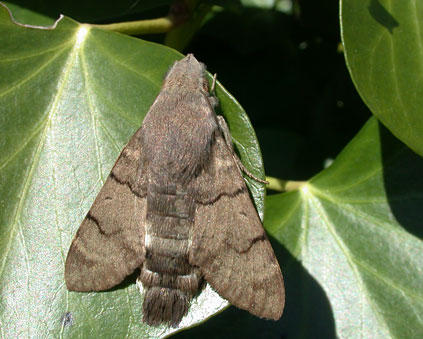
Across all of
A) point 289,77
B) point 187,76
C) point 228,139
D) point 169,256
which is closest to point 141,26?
point 187,76

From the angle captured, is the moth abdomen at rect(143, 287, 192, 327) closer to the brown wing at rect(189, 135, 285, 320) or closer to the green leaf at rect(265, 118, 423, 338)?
the brown wing at rect(189, 135, 285, 320)

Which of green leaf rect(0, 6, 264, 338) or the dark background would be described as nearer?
green leaf rect(0, 6, 264, 338)

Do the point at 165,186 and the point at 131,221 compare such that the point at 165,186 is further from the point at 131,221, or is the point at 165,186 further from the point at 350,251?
the point at 350,251

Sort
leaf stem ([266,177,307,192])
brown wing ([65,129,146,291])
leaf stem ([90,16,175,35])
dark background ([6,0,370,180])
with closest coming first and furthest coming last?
brown wing ([65,129,146,291]) → leaf stem ([90,16,175,35]) → leaf stem ([266,177,307,192]) → dark background ([6,0,370,180])

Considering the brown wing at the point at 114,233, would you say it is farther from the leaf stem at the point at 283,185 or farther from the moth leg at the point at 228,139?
the leaf stem at the point at 283,185

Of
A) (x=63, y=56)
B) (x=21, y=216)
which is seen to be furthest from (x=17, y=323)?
(x=63, y=56)

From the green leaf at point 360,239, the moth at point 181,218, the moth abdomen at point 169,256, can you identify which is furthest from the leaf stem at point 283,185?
the moth abdomen at point 169,256

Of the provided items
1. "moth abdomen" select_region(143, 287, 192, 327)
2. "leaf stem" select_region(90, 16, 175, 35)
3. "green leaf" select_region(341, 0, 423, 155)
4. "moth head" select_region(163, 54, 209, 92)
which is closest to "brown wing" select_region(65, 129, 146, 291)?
"moth abdomen" select_region(143, 287, 192, 327)
